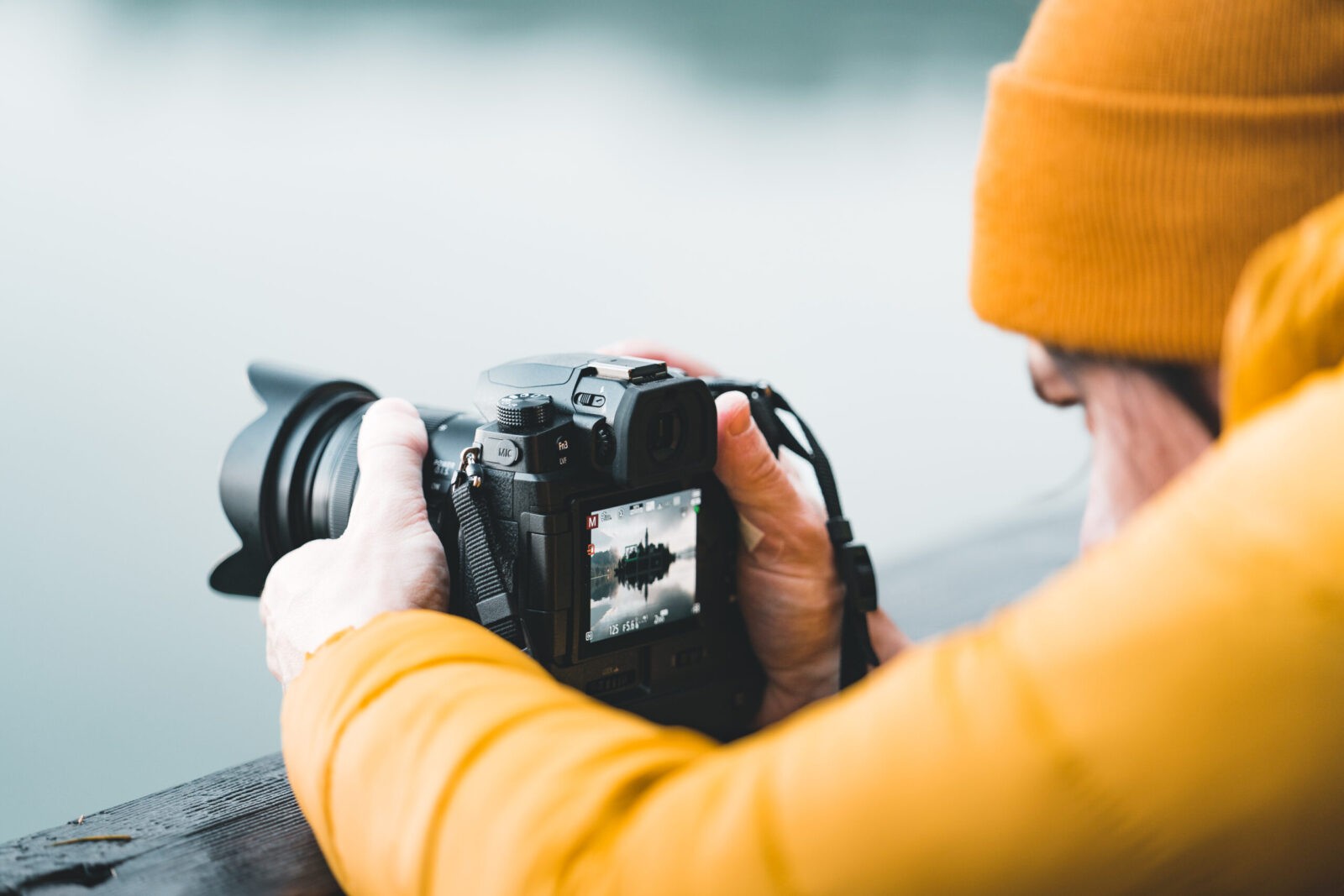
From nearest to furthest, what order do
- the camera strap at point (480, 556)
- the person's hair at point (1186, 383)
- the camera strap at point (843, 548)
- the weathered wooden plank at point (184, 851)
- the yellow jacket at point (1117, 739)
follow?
the yellow jacket at point (1117, 739) < the person's hair at point (1186, 383) < the weathered wooden plank at point (184, 851) < the camera strap at point (480, 556) < the camera strap at point (843, 548)

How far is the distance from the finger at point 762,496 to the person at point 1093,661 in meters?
0.26

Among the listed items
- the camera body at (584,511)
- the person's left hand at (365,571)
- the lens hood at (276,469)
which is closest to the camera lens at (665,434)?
the camera body at (584,511)

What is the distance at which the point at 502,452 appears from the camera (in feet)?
2.10

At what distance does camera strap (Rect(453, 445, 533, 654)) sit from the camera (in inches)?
24.4

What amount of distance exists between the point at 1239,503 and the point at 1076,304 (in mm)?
144

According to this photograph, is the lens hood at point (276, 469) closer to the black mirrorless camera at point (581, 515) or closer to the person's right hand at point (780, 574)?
the black mirrorless camera at point (581, 515)

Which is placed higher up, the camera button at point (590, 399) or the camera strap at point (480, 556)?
the camera button at point (590, 399)

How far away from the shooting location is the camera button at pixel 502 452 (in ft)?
2.09

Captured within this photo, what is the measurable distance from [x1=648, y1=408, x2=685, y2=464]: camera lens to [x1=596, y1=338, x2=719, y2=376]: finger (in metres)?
0.16

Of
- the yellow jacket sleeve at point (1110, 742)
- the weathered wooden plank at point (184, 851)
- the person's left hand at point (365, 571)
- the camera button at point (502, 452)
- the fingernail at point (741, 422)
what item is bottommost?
the weathered wooden plank at point (184, 851)

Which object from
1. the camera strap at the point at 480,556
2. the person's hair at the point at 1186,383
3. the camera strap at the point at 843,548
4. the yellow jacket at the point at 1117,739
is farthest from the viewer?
the camera strap at the point at 843,548

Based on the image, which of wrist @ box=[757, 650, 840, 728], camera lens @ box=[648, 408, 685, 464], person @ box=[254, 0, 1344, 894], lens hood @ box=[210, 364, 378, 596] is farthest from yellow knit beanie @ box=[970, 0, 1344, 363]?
lens hood @ box=[210, 364, 378, 596]

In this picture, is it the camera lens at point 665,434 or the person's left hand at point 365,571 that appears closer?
the person's left hand at point 365,571

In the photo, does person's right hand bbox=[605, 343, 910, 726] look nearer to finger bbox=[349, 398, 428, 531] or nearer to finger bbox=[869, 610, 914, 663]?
finger bbox=[869, 610, 914, 663]
